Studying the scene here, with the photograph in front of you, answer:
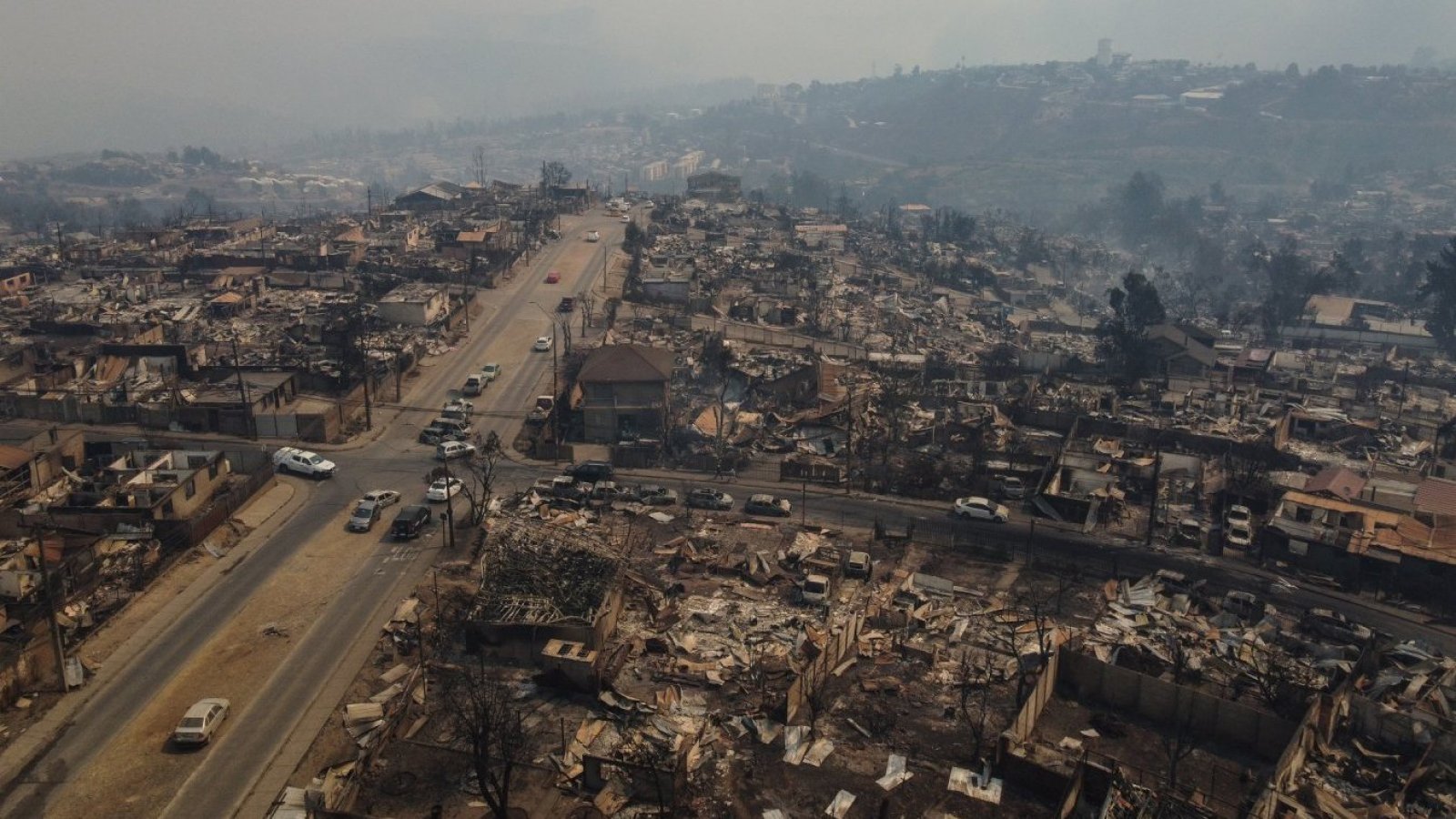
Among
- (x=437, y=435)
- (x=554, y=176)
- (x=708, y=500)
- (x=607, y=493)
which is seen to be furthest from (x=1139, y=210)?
(x=607, y=493)

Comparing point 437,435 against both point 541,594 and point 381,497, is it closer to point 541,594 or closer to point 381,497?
point 381,497

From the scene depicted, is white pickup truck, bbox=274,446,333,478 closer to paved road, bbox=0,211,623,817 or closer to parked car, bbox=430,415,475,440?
paved road, bbox=0,211,623,817

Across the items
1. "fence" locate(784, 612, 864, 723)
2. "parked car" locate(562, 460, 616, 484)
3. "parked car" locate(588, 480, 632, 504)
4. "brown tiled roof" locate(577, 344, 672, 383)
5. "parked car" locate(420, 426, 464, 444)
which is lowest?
"parked car" locate(420, 426, 464, 444)

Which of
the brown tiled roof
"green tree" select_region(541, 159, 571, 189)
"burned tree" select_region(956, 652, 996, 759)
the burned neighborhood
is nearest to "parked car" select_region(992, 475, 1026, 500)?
the burned neighborhood

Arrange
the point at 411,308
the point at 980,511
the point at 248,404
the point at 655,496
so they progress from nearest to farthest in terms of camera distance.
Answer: the point at 980,511, the point at 655,496, the point at 248,404, the point at 411,308

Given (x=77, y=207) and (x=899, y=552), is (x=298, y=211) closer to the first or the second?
(x=77, y=207)

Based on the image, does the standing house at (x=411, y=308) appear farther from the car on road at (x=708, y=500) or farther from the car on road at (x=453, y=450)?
the car on road at (x=708, y=500)
